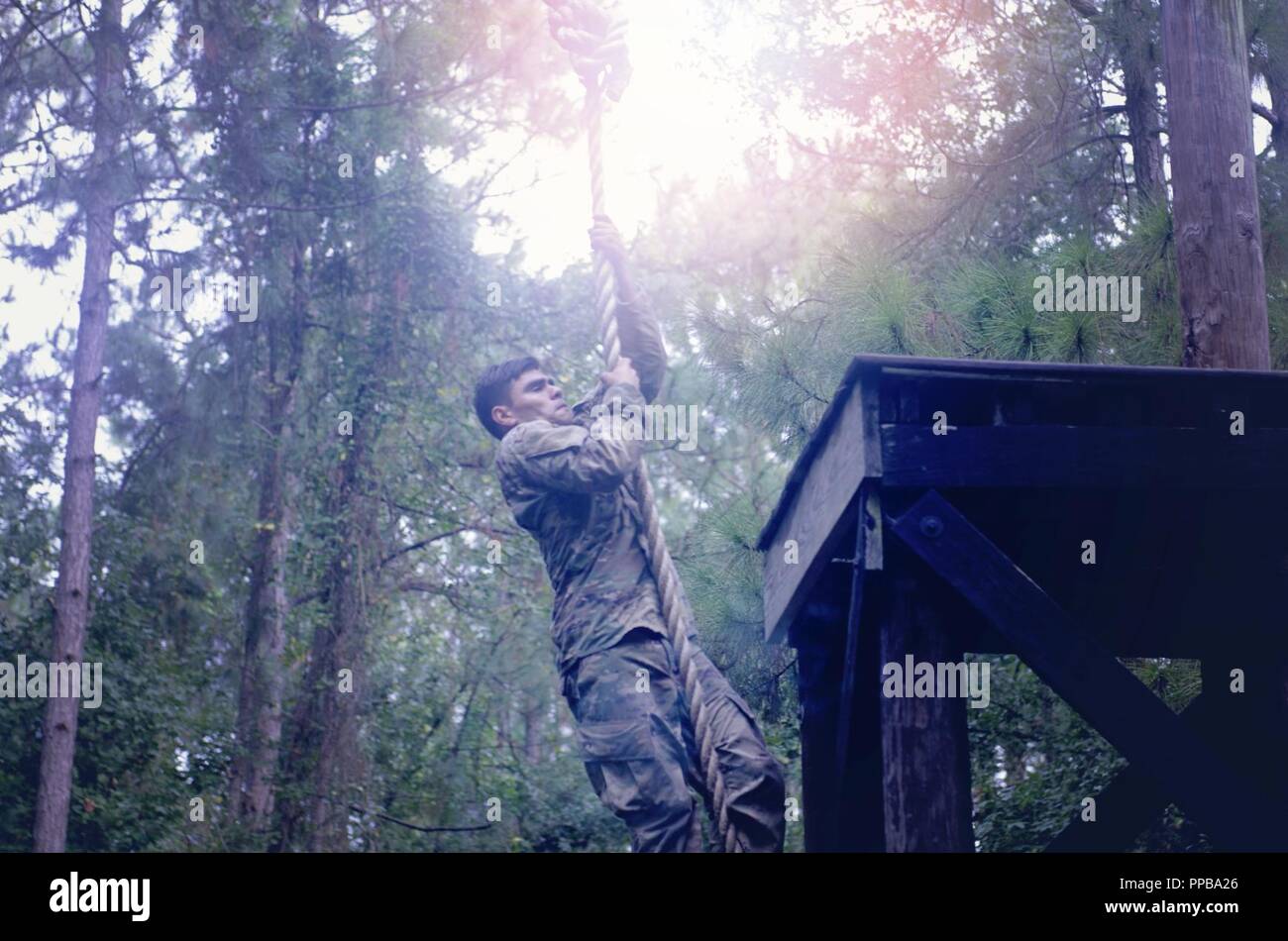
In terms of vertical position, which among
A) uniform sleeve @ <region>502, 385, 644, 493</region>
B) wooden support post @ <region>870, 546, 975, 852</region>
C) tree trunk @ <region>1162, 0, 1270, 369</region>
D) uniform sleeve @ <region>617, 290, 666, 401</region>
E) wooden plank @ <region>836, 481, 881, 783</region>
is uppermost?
tree trunk @ <region>1162, 0, 1270, 369</region>

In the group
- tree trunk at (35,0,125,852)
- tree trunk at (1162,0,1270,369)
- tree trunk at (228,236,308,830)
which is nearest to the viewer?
tree trunk at (1162,0,1270,369)

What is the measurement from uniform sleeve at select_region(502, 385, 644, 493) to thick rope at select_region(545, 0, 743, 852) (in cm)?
10

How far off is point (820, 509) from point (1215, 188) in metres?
2.01

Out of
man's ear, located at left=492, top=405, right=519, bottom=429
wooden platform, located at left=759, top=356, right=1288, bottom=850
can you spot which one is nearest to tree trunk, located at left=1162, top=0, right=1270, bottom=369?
wooden platform, located at left=759, top=356, right=1288, bottom=850

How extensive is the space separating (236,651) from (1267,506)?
9747 millimetres

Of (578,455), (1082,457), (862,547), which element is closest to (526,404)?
(578,455)

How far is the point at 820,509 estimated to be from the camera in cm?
339

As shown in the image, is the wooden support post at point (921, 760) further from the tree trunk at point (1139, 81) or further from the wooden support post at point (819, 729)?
the tree trunk at point (1139, 81)

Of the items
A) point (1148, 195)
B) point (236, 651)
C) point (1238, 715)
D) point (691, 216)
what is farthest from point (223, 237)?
point (1238, 715)

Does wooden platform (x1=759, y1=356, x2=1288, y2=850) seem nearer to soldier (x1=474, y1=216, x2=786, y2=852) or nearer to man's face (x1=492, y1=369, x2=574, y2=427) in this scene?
soldier (x1=474, y1=216, x2=786, y2=852)

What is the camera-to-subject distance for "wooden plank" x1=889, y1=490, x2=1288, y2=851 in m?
2.94

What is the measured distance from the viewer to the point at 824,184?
1195cm

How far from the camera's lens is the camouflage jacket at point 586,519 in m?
3.93
